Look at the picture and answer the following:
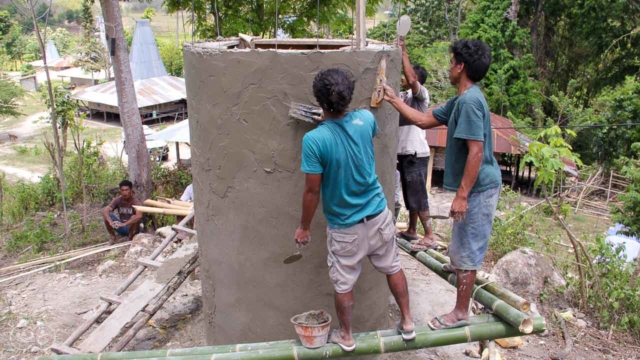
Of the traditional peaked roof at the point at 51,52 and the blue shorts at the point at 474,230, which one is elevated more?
the blue shorts at the point at 474,230

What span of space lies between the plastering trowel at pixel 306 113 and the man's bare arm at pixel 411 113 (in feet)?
1.47

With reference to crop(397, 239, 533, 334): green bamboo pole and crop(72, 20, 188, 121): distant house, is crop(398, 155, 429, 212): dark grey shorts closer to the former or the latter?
crop(397, 239, 533, 334): green bamboo pole

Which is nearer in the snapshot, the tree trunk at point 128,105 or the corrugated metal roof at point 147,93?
the tree trunk at point 128,105

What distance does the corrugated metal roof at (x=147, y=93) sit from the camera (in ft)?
82.9

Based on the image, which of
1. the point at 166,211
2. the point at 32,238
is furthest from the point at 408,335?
the point at 32,238

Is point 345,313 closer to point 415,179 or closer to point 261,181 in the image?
point 261,181

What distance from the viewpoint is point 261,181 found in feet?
11.3

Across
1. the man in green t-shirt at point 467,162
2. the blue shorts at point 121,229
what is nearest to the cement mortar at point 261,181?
the man in green t-shirt at point 467,162

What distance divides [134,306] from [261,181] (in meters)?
1.90

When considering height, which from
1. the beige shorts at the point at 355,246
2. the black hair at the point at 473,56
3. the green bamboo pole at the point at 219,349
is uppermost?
the black hair at the point at 473,56

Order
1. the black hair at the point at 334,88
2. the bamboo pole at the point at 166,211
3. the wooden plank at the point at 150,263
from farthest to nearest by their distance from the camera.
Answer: the bamboo pole at the point at 166,211 → the wooden plank at the point at 150,263 → the black hair at the point at 334,88

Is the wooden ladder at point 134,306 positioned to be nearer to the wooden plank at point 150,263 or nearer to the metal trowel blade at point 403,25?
the wooden plank at point 150,263

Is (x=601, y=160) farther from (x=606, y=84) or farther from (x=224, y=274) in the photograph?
(x=224, y=274)

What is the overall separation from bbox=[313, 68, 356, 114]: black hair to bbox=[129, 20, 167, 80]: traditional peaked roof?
25.9 meters
